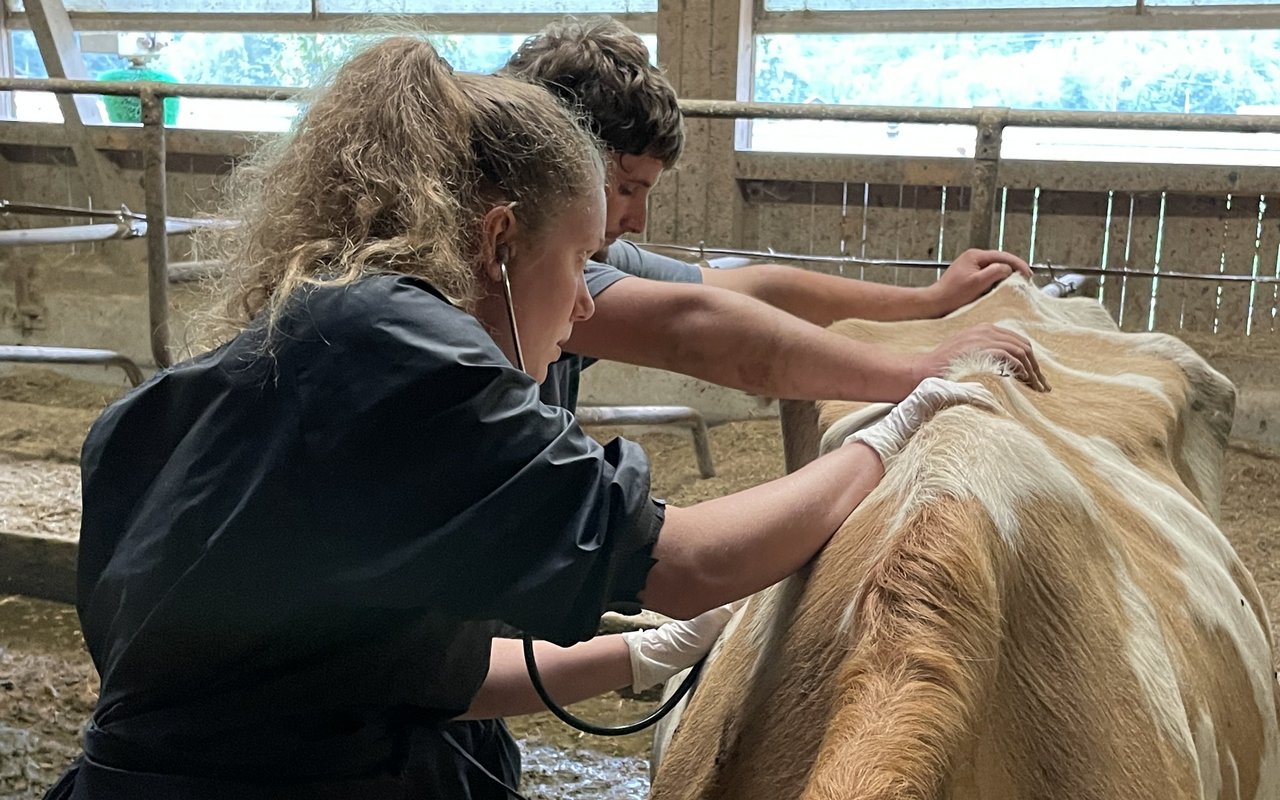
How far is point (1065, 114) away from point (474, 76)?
2255mm

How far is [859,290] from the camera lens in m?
2.37

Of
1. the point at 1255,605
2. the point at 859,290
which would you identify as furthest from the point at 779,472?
the point at 1255,605

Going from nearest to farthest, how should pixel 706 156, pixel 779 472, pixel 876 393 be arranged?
1. pixel 876 393
2. pixel 779 472
3. pixel 706 156

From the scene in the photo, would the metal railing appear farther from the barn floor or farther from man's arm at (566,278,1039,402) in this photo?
man's arm at (566,278,1039,402)

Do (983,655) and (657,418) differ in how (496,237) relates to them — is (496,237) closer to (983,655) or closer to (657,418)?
(983,655)

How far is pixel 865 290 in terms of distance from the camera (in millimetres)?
2363

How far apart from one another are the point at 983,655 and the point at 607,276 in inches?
42.8

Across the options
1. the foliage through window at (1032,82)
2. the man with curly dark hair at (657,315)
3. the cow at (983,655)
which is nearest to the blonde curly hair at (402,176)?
the cow at (983,655)

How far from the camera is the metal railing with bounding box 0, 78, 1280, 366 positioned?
2.96 m

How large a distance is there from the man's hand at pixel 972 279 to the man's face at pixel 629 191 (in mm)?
674

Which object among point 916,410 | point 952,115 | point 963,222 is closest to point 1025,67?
point 963,222

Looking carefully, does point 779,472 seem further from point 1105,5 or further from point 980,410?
point 980,410

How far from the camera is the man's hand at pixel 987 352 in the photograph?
147cm

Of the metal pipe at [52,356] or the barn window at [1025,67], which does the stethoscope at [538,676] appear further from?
the barn window at [1025,67]
